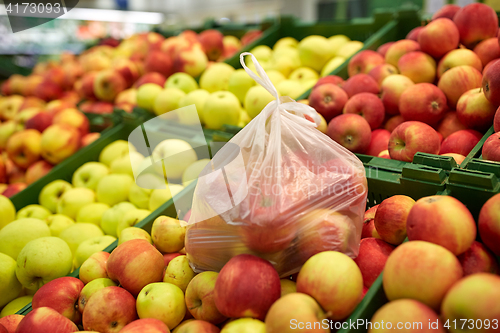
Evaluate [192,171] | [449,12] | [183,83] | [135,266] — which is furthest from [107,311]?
[449,12]

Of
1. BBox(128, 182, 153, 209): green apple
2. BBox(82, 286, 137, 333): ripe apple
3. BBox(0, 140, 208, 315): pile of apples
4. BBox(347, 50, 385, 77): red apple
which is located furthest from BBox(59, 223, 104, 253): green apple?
BBox(347, 50, 385, 77): red apple

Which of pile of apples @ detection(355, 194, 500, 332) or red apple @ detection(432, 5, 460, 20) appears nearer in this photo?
pile of apples @ detection(355, 194, 500, 332)

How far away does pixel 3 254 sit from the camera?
1417 millimetres

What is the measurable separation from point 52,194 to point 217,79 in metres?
1.24

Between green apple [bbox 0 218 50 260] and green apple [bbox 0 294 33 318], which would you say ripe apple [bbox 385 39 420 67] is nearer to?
green apple [bbox 0 218 50 260]

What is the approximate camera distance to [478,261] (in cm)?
86

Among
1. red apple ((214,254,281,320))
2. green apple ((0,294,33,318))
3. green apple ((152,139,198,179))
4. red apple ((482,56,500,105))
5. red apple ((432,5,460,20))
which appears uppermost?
red apple ((432,5,460,20))

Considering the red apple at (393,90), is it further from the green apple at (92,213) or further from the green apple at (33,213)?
the green apple at (33,213)

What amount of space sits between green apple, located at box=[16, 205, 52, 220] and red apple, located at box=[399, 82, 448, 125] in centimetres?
185

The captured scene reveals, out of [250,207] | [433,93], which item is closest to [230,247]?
[250,207]

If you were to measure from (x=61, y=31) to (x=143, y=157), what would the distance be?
148 inches

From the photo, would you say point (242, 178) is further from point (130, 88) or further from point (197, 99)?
point (130, 88)

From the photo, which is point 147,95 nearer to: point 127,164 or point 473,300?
point 127,164

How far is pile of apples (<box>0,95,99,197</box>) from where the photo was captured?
2.29m
